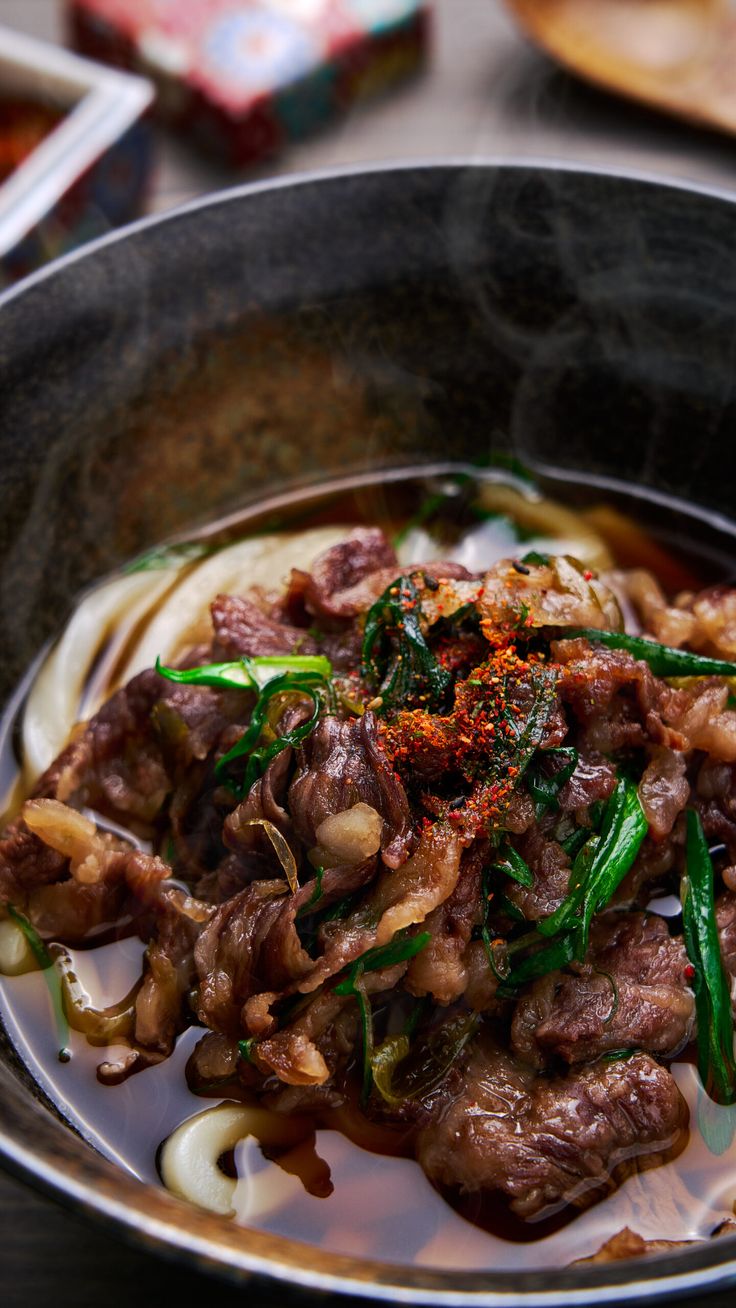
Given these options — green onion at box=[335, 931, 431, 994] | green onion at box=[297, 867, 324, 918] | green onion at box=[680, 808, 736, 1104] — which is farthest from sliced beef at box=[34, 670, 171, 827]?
green onion at box=[680, 808, 736, 1104]

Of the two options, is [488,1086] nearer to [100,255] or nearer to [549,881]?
[549,881]

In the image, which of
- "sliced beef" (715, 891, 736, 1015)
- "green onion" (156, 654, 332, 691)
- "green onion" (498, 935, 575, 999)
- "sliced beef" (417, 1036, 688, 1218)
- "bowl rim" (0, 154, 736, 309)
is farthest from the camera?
"bowl rim" (0, 154, 736, 309)

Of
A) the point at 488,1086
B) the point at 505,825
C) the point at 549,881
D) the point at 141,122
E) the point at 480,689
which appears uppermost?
the point at 141,122

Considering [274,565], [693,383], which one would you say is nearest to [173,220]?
[274,565]

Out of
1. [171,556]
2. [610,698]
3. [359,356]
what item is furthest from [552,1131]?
[359,356]

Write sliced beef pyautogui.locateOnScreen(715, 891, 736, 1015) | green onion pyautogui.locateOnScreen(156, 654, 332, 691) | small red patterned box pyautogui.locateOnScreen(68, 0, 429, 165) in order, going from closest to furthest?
sliced beef pyautogui.locateOnScreen(715, 891, 736, 1015), green onion pyautogui.locateOnScreen(156, 654, 332, 691), small red patterned box pyautogui.locateOnScreen(68, 0, 429, 165)

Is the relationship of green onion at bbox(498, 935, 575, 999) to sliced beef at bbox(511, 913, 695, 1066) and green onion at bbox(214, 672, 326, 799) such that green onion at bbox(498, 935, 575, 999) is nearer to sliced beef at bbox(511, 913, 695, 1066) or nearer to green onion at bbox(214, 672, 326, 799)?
sliced beef at bbox(511, 913, 695, 1066)

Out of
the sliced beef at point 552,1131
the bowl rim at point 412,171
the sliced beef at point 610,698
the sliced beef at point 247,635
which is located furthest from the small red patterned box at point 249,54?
the sliced beef at point 552,1131

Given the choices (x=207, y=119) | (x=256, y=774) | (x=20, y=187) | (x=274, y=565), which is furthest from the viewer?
(x=207, y=119)
